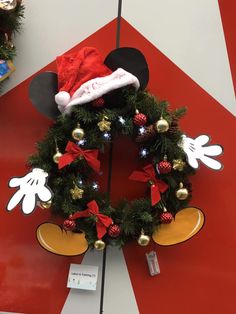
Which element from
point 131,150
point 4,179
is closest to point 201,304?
point 131,150

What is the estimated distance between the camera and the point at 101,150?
59.4 inches

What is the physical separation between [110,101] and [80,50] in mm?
267

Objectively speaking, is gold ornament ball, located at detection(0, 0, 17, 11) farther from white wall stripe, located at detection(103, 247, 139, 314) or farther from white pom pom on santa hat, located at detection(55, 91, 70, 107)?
white wall stripe, located at detection(103, 247, 139, 314)

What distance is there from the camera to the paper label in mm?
1574

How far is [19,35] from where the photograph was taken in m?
1.75

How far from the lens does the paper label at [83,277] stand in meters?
1.57

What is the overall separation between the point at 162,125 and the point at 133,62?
29cm

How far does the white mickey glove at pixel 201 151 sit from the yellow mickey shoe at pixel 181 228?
0.58ft

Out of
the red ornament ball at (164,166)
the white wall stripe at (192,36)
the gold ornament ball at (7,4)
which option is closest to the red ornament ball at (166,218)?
the red ornament ball at (164,166)

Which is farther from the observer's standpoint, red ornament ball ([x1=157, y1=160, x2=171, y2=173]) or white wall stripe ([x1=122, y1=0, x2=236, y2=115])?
white wall stripe ([x1=122, y1=0, x2=236, y2=115])

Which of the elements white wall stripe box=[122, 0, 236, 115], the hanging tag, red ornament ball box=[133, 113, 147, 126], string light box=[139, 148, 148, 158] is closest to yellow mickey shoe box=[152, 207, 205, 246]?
the hanging tag

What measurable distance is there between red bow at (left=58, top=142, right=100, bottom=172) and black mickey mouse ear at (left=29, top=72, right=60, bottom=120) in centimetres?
18

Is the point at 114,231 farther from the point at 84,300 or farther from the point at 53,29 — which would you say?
the point at 53,29

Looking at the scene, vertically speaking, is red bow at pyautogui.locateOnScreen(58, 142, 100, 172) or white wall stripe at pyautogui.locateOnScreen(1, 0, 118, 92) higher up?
white wall stripe at pyautogui.locateOnScreen(1, 0, 118, 92)
